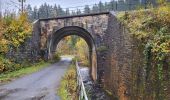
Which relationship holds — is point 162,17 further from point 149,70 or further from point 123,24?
point 123,24

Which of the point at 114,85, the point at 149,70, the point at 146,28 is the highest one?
the point at 146,28

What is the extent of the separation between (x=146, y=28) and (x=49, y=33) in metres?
23.9

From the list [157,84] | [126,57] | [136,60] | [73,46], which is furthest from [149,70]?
[73,46]

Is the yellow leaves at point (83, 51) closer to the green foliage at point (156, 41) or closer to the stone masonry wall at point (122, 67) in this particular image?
the stone masonry wall at point (122, 67)

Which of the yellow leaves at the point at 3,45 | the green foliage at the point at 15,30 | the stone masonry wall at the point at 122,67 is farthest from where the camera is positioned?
the green foliage at the point at 15,30

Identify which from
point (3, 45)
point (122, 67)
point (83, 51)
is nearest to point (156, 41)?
point (122, 67)

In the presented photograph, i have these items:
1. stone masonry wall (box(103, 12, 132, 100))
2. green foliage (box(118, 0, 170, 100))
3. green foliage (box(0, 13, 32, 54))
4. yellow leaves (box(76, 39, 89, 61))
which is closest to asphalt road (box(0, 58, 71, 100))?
stone masonry wall (box(103, 12, 132, 100))

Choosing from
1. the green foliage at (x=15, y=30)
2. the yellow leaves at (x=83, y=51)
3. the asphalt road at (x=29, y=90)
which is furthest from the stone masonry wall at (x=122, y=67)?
the yellow leaves at (x=83, y=51)

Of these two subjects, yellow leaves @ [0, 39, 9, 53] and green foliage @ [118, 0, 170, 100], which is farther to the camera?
yellow leaves @ [0, 39, 9, 53]

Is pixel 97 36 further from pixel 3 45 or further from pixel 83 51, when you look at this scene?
pixel 83 51

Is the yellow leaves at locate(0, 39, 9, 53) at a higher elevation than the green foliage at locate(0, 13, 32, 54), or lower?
lower

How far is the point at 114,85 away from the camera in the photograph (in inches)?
1000

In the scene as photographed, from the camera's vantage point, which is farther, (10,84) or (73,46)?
(73,46)

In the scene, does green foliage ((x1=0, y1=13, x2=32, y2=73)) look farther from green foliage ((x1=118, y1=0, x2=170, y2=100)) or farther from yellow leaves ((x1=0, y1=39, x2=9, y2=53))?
green foliage ((x1=118, y1=0, x2=170, y2=100))
